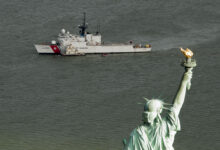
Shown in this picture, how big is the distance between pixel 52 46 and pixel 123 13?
258 inches

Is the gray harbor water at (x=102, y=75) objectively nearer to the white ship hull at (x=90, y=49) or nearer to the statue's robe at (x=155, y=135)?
the white ship hull at (x=90, y=49)

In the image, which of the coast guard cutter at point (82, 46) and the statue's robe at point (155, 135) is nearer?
the statue's robe at point (155, 135)

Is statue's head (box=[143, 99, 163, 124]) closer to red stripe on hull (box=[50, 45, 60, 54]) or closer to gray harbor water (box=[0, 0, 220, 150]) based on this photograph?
gray harbor water (box=[0, 0, 220, 150])

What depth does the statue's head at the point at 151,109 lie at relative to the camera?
9.39 meters

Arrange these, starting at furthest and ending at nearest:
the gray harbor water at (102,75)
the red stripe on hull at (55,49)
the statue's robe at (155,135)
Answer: the red stripe on hull at (55,49), the gray harbor water at (102,75), the statue's robe at (155,135)

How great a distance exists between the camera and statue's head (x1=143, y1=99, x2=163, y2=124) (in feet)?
30.8

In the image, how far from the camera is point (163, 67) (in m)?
36.4

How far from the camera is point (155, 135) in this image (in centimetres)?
960

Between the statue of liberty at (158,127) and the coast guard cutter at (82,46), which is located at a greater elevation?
the statue of liberty at (158,127)

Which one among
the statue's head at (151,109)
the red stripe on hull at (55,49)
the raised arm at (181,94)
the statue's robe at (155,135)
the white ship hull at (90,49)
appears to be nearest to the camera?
the statue's head at (151,109)

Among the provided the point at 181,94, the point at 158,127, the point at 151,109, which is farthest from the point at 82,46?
the point at 151,109

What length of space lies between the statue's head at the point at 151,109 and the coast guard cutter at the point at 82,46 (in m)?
31.2

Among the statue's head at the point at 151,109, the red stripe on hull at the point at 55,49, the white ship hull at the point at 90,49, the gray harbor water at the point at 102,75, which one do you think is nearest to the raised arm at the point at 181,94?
the statue's head at the point at 151,109

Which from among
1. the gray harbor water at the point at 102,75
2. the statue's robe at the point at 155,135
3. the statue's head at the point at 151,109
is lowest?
the gray harbor water at the point at 102,75
